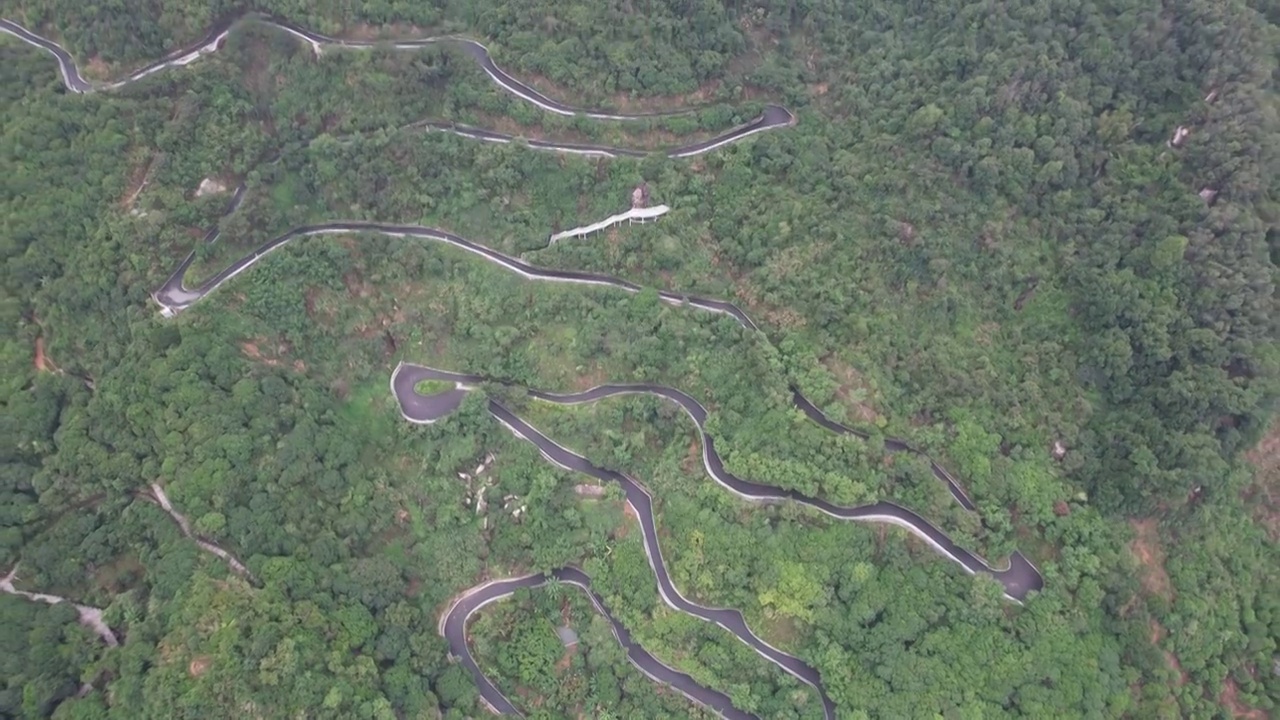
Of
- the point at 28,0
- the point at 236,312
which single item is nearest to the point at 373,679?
the point at 236,312

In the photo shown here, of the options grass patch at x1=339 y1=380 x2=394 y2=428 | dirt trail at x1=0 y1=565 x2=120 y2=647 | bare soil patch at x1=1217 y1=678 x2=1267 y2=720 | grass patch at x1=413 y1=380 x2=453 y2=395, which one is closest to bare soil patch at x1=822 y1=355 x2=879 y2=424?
bare soil patch at x1=1217 y1=678 x2=1267 y2=720

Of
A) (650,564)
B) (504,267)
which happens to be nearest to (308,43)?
(504,267)

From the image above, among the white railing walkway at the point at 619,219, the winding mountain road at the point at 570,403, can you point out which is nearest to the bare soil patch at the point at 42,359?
the winding mountain road at the point at 570,403

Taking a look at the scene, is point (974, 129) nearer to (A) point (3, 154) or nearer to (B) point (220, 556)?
(B) point (220, 556)

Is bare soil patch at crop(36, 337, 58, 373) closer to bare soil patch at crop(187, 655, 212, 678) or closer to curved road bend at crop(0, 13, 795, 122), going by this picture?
curved road bend at crop(0, 13, 795, 122)

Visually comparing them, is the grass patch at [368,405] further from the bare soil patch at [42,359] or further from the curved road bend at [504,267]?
A: the bare soil patch at [42,359]
